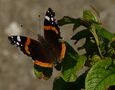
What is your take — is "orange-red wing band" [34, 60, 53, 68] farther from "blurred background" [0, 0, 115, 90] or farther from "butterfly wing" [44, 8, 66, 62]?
"blurred background" [0, 0, 115, 90]

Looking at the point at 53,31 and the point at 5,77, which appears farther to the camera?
the point at 5,77

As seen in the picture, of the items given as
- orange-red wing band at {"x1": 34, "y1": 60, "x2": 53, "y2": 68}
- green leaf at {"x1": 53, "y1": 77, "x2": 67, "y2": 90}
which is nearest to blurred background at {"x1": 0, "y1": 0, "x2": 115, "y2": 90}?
green leaf at {"x1": 53, "y1": 77, "x2": 67, "y2": 90}

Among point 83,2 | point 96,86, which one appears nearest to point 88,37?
point 96,86

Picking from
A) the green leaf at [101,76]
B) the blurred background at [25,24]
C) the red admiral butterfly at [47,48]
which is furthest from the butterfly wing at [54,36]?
the blurred background at [25,24]

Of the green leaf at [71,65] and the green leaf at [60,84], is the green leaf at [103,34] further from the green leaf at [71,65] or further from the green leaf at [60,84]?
the green leaf at [60,84]

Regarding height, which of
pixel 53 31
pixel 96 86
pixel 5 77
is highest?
pixel 53 31

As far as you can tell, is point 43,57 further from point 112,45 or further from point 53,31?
point 112,45

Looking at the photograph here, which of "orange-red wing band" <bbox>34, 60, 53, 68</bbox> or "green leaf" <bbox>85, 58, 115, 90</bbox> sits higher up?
"orange-red wing band" <bbox>34, 60, 53, 68</bbox>
